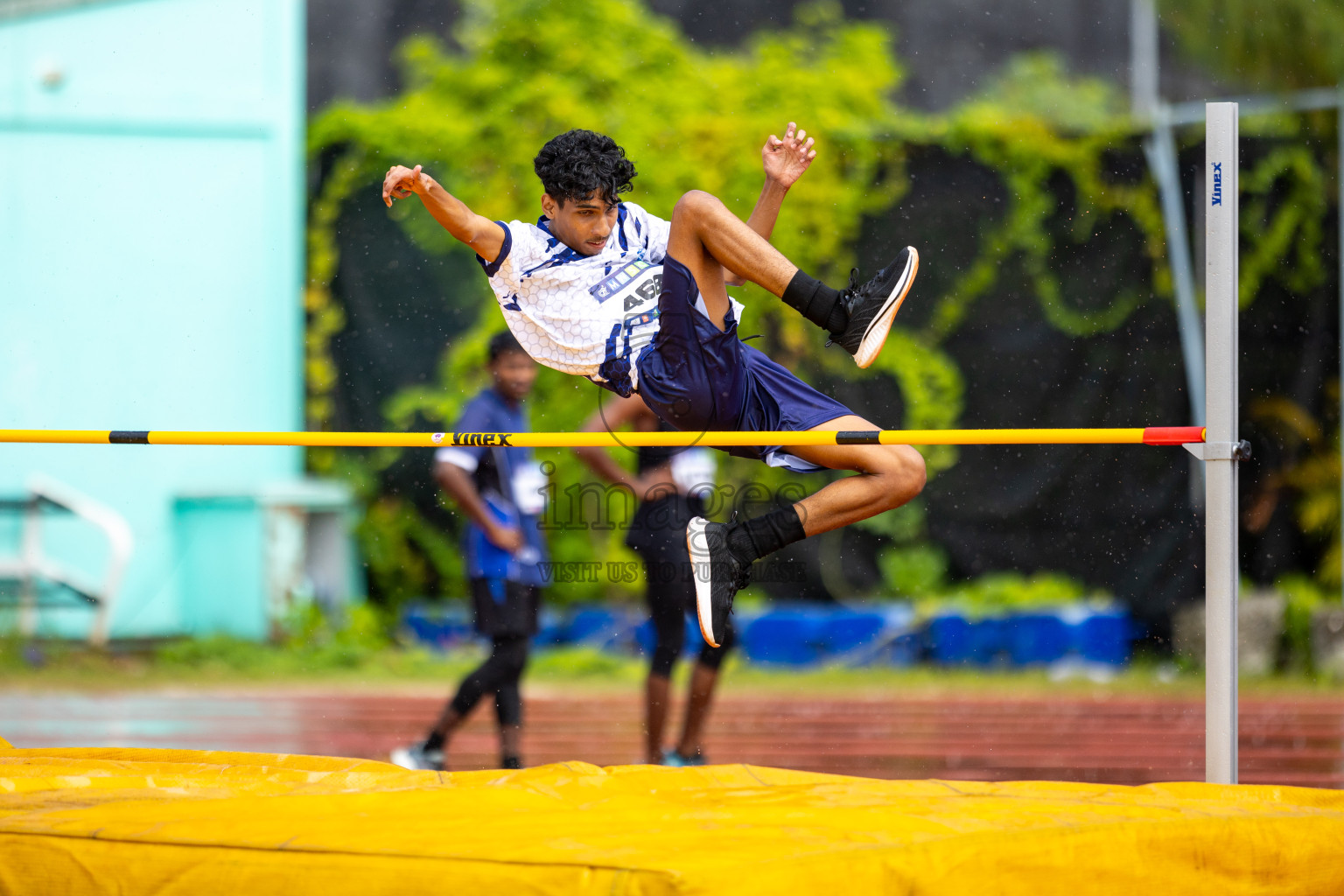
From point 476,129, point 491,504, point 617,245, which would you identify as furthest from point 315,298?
point 617,245

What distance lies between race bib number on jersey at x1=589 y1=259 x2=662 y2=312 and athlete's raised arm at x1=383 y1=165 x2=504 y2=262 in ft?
0.76

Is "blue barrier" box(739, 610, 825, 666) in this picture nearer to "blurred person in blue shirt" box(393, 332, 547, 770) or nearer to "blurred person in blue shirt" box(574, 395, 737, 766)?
"blurred person in blue shirt" box(574, 395, 737, 766)

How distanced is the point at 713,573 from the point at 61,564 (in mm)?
4369

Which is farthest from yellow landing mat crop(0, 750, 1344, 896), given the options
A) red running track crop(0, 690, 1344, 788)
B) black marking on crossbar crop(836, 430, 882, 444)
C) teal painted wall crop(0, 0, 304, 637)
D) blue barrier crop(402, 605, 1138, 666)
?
blue barrier crop(402, 605, 1138, 666)

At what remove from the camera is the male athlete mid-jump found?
275 cm

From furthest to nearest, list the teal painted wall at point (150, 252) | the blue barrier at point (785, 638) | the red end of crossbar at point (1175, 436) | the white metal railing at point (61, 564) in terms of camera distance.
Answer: the blue barrier at point (785, 638) → the white metal railing at point (61, 564) → the teal painted wall at point (150, 252) → the red end of crossbar at point (1175, 436)

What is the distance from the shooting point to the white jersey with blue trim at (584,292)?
2.88 meters

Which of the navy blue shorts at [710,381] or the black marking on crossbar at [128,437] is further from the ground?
the navy blue shorts at [710,381]

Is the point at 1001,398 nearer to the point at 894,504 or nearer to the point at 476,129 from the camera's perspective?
the point at 476,129

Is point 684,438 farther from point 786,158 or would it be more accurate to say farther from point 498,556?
point 498,556

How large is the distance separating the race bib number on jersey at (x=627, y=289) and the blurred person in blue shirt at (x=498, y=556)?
3.23 ft

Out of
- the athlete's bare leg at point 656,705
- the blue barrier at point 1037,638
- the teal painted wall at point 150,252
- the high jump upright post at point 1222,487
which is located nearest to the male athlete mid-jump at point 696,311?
the high jump upright post at point 1222,487

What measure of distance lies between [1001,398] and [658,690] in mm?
3242

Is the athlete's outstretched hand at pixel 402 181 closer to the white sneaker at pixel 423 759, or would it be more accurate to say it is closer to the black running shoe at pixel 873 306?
the black running shoe at pixel 873 306
